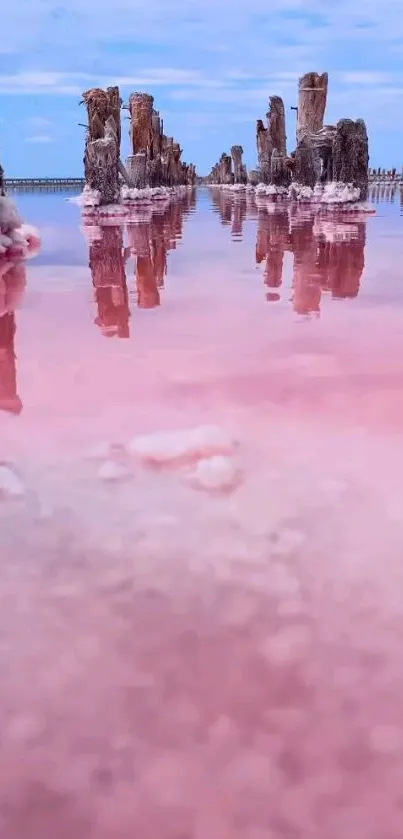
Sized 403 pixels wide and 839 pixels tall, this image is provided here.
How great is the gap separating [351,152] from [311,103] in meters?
3.59

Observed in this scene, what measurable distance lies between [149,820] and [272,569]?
22.4 inches

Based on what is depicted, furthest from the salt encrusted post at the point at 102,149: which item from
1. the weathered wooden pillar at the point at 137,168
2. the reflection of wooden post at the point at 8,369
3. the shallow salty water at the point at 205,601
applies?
the shallow salty water at the point at 205,601

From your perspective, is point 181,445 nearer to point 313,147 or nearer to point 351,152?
point 351,152

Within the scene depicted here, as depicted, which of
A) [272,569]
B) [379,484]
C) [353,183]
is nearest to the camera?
[272,569]

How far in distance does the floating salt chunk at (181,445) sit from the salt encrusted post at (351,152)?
41.3 ft

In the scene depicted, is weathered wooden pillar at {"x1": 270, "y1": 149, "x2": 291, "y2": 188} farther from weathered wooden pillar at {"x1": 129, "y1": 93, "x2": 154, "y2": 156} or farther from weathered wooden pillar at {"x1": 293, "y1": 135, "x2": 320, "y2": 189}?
weathered wooden pillar at {"x1": 129, "y1": 93, "x2": 154, "y2": 156}

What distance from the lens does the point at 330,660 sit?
1.10m

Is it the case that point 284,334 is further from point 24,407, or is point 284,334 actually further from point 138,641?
point 138,641

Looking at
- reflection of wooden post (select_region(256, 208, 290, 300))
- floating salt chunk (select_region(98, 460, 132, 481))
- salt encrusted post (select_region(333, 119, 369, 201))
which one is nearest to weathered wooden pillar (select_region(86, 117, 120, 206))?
reflection of wooden post (select_region(256, 208, 290, 300))

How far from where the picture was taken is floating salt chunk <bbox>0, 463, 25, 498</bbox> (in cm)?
166

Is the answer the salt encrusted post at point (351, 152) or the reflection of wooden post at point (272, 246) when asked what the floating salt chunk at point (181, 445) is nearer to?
the reflection of wooden post at point (272, 246)

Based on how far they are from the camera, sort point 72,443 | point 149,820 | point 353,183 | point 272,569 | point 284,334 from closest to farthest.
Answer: point 149,820 < point 272,569 < point 72,443 < point 284,334 < point 353,183

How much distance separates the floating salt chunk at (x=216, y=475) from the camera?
1699mm

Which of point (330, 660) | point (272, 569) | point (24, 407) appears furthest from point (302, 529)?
point (24, 407)
